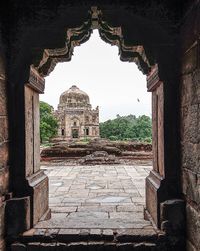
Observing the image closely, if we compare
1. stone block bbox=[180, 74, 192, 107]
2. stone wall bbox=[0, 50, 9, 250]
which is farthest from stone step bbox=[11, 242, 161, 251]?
stone block bbox=[180, 74, 192, 107]

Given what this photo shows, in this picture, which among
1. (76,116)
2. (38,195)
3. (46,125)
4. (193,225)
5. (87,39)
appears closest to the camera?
(193,225)

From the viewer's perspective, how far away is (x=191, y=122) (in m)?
2.91

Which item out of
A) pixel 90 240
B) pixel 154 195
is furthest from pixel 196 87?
pixel 90 240

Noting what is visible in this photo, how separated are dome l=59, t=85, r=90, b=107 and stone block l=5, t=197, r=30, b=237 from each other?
5068 centimetres

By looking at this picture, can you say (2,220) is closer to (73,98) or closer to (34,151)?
(34,151)

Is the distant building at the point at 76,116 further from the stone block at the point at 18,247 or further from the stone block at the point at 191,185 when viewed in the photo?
the stone block at the point at 191,185

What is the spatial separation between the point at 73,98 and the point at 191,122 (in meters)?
51.6

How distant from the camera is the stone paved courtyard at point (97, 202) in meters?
3.71

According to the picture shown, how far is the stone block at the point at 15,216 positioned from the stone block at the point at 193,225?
5.90ft

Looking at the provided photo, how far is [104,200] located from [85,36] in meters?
2.95

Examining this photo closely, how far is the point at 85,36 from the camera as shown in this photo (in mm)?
3811

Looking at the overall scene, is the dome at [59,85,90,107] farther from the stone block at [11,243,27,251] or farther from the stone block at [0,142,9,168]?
the stone block at [11,243,27,251]

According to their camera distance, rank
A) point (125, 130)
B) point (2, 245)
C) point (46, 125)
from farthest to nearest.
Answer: point (125, 130) < point (46, 125) < point (2, 245)

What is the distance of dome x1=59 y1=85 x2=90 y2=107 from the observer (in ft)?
177
